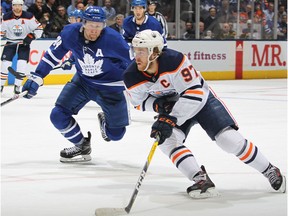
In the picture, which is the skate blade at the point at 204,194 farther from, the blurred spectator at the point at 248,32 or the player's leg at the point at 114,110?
the blurred spectator at the point at 248,32

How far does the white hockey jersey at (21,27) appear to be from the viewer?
32.7ft

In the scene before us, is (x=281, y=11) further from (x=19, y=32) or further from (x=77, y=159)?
(x=77, y=159)

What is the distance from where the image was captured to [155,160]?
5.02 metres

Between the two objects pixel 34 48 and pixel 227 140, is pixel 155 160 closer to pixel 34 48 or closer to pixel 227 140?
pixel 227 140

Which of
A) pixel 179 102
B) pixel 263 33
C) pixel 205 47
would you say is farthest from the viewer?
pixel 263 33

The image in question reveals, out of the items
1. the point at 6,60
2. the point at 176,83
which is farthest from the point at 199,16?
the point at 176,83

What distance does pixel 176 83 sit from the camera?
3670mm

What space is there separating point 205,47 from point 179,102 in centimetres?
980

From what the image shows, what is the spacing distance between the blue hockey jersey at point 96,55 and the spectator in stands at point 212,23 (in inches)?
350

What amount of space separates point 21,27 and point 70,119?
541 cm

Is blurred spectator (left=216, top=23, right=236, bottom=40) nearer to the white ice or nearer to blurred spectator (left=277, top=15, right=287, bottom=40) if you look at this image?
blurred spectator (left=277, top=15, right=287, bottom=40)

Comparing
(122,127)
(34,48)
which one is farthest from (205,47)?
(122,127)

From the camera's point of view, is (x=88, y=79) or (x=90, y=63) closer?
(x=90, y=63)

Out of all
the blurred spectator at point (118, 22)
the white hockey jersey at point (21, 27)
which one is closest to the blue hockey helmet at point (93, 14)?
the white hockey jersey at point (21, 27)
